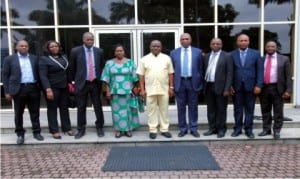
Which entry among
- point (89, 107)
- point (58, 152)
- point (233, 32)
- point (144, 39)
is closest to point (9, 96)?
point (58, 152)

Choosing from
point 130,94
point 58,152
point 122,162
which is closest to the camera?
point 122,162

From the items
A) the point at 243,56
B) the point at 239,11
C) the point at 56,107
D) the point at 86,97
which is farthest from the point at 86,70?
the point at 239,11

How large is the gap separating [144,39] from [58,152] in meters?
3.88

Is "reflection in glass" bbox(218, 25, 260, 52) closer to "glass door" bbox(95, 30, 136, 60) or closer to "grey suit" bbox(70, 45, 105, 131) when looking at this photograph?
"glass door" bbox(95, 30, 136, 60)

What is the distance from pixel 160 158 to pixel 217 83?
1.59 m

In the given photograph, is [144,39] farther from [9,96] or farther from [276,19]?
[9,96]

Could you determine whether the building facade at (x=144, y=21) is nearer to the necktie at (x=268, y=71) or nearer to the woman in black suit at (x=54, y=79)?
the woman in black suit at (x=54, y=79)

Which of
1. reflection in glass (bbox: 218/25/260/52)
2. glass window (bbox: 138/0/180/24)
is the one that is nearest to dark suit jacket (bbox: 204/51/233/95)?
reflection in glass (bbox: 218/25/260/52)

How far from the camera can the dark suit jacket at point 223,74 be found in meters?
6.06

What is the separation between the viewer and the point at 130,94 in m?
6.46

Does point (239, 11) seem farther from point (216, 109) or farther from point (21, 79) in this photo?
point (21, 79)

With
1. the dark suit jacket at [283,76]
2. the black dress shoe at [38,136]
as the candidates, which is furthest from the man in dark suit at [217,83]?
the black dress shoe at [38,136]

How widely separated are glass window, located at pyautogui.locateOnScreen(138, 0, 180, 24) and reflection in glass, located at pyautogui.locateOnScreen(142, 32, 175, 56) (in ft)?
0.95

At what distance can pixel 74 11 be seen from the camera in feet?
29.4
